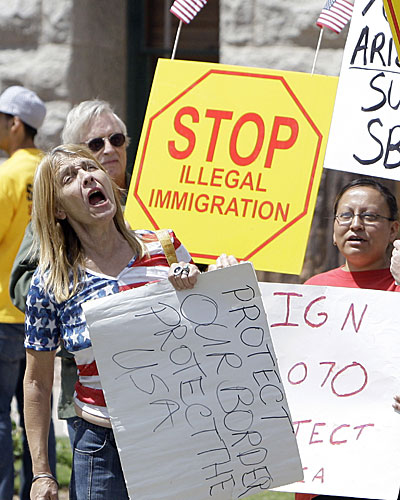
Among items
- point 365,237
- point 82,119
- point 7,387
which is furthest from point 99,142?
point 7,387

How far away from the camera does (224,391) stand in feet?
9.22

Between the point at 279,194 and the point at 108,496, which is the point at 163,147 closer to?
the point at 279,194

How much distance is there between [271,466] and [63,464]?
107 inches

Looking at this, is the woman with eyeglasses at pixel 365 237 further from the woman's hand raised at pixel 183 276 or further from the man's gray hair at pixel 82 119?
the man's gray hair at pixel 82 119

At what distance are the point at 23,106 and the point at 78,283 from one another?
2.16m

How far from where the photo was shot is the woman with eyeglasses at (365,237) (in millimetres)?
3256

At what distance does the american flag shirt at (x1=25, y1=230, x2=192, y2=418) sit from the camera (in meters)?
2.88

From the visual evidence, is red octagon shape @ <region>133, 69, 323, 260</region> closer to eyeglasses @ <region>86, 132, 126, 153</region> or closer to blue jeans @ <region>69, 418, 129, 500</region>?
eyeglasses @ <region>86, 132, 126, 153</region>

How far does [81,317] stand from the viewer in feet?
9.43

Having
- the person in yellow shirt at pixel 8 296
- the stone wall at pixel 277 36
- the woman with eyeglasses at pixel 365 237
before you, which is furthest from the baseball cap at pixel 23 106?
the woman with eyeglasses at pixel 365 237

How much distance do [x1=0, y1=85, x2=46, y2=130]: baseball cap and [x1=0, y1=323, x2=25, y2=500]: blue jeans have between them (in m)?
1.02

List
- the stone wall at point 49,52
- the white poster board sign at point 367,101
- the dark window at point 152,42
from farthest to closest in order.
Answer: the dark window at point 152,42
the stone wall at point 49,52
the white poster board sign at point 367,101

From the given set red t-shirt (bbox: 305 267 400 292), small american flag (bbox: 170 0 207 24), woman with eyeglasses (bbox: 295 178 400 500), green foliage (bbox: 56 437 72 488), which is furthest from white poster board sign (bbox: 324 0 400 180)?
green foliage (bbox: 56 437 72 488)

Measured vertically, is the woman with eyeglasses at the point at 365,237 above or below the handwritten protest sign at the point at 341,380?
above
